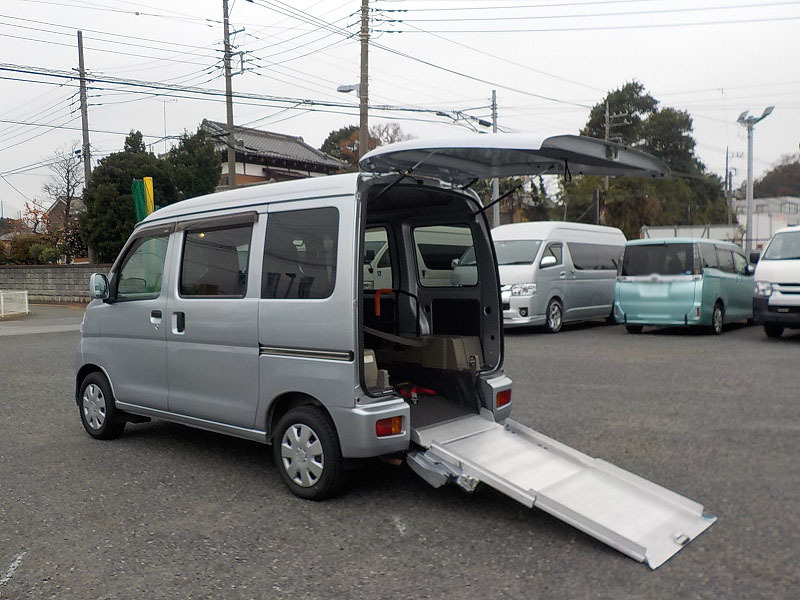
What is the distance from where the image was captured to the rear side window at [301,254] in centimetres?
441

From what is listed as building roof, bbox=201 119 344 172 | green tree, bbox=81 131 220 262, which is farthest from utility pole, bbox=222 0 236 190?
building roof, bbox=201 119 344 172

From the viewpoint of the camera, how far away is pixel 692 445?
572 centimetres

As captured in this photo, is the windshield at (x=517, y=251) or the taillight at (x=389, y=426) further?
the windshield at (x=517, y=251)

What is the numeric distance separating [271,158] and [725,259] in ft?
96.6

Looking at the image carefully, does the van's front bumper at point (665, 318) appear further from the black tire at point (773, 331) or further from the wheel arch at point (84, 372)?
the wheel arch at point (84, 372)

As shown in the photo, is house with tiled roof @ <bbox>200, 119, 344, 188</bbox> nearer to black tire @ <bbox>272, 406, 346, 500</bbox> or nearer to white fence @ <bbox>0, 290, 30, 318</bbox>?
white fence @ <bbox>0, 290, 30, 318</bbox>

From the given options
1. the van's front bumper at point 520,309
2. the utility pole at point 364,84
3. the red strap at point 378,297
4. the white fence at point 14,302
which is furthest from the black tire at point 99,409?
the white fence at point 14,302

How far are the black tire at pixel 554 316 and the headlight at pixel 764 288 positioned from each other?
3789 mm

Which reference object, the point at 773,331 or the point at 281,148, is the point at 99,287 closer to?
the point at 773,331

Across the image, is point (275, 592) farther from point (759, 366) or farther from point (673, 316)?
point (673, 316)

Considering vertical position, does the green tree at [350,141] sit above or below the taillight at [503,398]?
above

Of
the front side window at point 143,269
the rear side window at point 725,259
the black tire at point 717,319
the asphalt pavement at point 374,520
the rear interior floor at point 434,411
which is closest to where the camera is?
the asphalt pavement at point 374,520

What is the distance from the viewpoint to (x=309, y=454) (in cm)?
446

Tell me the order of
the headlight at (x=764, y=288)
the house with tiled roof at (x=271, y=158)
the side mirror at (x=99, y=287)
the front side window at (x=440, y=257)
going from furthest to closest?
1. the house with tiled roof at (x=271, y=158)
2. the headlight at (x=764, y=288)
3. the side mirror at (x=99, y=287)
4. the front side window at (x=440, y=257)
